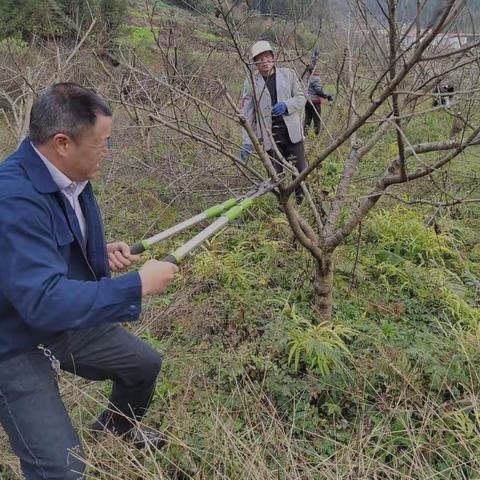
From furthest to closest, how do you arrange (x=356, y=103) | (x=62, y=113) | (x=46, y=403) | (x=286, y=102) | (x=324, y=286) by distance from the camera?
(x=286, y=102), (x=356, y=103), (x=324, y=286), (x=46, y=403), (x=62, y=113)

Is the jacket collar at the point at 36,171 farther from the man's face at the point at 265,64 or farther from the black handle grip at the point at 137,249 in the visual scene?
the man's face at the point at 265,64

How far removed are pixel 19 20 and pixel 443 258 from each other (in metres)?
12.0

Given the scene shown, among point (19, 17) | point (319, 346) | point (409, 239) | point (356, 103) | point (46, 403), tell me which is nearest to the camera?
point (46, 403)

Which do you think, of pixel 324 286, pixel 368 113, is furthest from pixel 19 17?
pixel 368 113

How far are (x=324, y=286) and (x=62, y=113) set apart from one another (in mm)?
2012

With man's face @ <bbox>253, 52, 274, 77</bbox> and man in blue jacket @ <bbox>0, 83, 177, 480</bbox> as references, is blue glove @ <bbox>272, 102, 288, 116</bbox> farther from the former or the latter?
man in blue jacket @ <bbox>0, 83, 177, 480</bbox>

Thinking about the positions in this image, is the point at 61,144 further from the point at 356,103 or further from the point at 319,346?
the point at 356,103

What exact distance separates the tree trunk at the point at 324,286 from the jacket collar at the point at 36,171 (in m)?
1.76

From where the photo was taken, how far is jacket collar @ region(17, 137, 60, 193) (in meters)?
1.64

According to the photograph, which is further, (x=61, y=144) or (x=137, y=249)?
(x=137, y=249)

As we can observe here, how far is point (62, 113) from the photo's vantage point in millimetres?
1624

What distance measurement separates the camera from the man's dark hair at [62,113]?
163cm

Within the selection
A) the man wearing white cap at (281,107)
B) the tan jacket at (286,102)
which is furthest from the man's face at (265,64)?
the tan jacket at (286,102)

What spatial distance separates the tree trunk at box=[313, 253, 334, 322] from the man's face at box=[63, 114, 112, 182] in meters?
1.64
